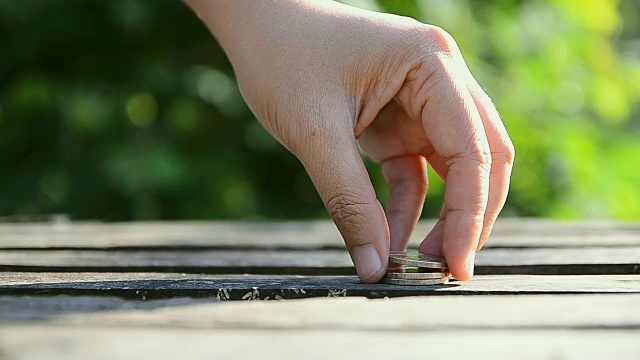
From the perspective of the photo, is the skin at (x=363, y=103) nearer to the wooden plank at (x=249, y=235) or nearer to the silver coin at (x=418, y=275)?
the silver coin at (x=418, y=275)

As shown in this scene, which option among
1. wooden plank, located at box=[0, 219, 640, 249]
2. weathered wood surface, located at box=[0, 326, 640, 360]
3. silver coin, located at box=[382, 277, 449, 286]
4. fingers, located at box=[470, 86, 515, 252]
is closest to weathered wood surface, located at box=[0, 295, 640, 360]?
weathered wood surface, located at box=[0, 326, 640, 360]

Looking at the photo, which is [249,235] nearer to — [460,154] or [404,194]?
[404,194]

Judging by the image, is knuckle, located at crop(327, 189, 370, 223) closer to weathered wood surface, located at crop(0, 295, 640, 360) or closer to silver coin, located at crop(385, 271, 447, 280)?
silver coin, located at crop(385, 271, 447, 280)

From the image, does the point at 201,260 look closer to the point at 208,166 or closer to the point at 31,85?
the point at 208,166

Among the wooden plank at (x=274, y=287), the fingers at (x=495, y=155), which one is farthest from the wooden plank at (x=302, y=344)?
the fingers at (x=495, y=155)

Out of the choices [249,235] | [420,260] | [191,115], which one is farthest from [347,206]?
[191,115]

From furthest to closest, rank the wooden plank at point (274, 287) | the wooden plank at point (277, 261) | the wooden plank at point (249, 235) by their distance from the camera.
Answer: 1. the wooden plank at point (249, 235)
2. the wooden plank at point (277, 261)
3. the wooden plank at point (274, 287)

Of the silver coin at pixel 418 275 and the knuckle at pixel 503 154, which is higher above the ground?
the knuckle at pixel 503 154
